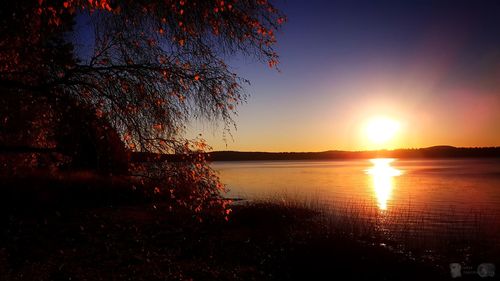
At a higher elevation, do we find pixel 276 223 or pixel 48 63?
pixel 48 63

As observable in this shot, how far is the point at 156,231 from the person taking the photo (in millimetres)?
19203

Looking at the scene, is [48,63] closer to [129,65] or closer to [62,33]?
[62,33]

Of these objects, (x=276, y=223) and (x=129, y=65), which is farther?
(x=276, y=223)

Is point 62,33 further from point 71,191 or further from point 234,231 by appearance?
point 71,191

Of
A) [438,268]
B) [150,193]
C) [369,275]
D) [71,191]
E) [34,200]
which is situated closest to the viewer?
[150,193]

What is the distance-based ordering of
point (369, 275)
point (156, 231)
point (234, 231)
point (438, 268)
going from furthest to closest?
1. point (234, 231)
2. point (156, 231)
3. point (438, 268)
4. point (369, 275)

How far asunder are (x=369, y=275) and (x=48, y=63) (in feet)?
38.6

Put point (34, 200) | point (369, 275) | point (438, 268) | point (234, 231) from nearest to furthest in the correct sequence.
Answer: point (369, 275) < point (438, 268) < point (234, 231) < point (34, 200)

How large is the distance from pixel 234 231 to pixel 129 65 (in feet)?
48.9

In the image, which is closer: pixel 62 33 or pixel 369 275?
pixel 62 33

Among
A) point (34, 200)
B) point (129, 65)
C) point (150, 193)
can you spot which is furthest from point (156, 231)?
point (129, 65)

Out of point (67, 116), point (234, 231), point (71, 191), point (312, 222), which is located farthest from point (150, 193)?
point (71, 191)

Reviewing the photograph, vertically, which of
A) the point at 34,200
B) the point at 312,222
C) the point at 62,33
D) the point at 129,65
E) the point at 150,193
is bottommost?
the point at 312,222

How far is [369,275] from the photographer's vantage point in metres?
13.7
